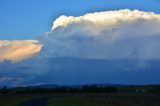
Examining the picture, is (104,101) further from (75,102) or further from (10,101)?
(10,101)

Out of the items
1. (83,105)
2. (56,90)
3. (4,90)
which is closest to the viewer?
(83,105)

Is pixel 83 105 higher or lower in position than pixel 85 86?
lower

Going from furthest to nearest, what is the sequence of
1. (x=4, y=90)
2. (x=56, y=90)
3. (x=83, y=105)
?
(x=56, y=90), (x=4, y=90), (x=83, y=105)

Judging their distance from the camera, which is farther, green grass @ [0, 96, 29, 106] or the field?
green grass @ [0, 96, 29, 106]

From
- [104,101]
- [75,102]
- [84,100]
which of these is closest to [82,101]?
[104,101]

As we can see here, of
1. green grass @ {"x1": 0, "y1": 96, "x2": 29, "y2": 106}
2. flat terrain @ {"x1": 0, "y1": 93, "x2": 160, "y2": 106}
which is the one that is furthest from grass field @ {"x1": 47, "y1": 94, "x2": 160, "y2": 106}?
green grass @ {"x1": 0, "y1": 96, "x2": 29, "y2": 106}

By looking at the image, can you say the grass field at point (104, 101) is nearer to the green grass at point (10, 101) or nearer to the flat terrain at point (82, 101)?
the flat terrain at point (82, 101)

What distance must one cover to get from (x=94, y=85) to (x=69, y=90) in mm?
10492

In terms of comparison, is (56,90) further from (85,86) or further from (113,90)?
(113,90)

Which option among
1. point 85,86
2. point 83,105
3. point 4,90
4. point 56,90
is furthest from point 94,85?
point 83,105

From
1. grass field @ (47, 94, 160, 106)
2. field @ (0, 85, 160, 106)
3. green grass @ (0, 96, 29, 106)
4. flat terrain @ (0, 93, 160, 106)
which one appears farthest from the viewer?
green grass @ (0, 96, 29, 106)

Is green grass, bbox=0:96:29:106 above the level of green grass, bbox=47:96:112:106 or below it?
above

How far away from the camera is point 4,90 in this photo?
598ft

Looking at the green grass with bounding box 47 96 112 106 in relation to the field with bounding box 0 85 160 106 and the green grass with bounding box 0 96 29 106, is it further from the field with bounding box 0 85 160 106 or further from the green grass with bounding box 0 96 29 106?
the green grass with bounding box 0 96 29 106
